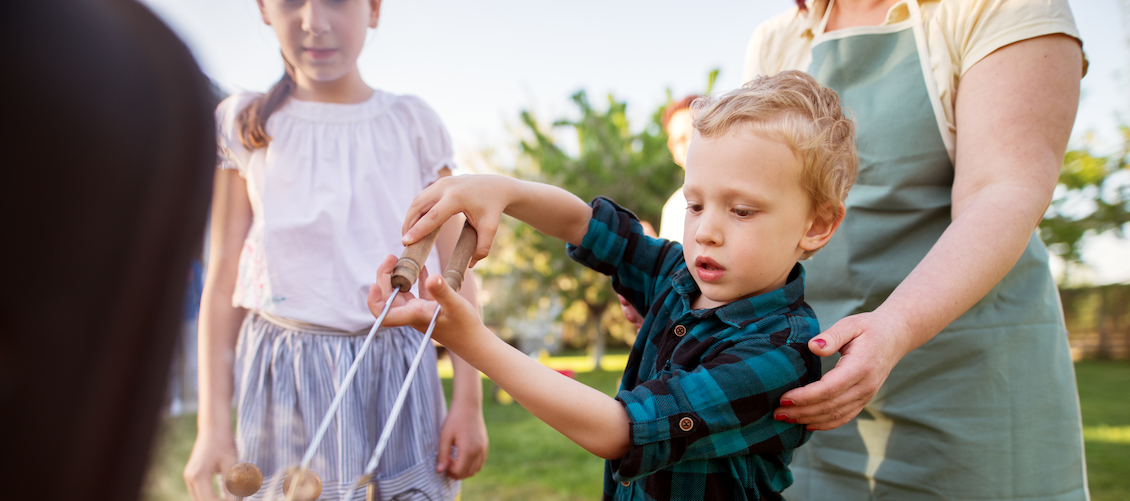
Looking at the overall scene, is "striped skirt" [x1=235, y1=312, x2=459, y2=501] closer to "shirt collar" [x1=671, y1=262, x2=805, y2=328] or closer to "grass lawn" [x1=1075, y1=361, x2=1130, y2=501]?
"shirt collar" [x1=671, y1=262, x2=805, y2=328]

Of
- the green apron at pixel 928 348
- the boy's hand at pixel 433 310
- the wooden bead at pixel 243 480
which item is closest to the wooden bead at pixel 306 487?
the wooden bead at pixel 243 480

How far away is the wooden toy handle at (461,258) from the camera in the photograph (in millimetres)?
899

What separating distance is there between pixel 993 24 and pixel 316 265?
4.94 feet

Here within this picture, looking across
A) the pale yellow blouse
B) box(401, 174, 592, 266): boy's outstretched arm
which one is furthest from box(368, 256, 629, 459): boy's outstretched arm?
the pale yellow blouse

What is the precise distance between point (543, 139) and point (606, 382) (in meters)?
4.95

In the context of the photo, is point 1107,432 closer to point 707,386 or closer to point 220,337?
point 707,386

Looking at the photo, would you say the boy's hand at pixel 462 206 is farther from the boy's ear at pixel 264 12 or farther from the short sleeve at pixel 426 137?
the boy's ear at pixel 264 12

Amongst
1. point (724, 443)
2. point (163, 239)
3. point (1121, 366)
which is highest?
point (163, 239)

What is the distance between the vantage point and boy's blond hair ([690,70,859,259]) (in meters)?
1.12

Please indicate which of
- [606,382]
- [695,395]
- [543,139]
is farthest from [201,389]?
[543,139]

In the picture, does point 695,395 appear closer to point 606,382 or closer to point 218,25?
point 218,25

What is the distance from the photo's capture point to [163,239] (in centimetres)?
53

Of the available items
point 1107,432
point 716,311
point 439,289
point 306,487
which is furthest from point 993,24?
point 1107,432

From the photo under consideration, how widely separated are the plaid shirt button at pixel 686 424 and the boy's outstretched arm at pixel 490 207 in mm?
419
